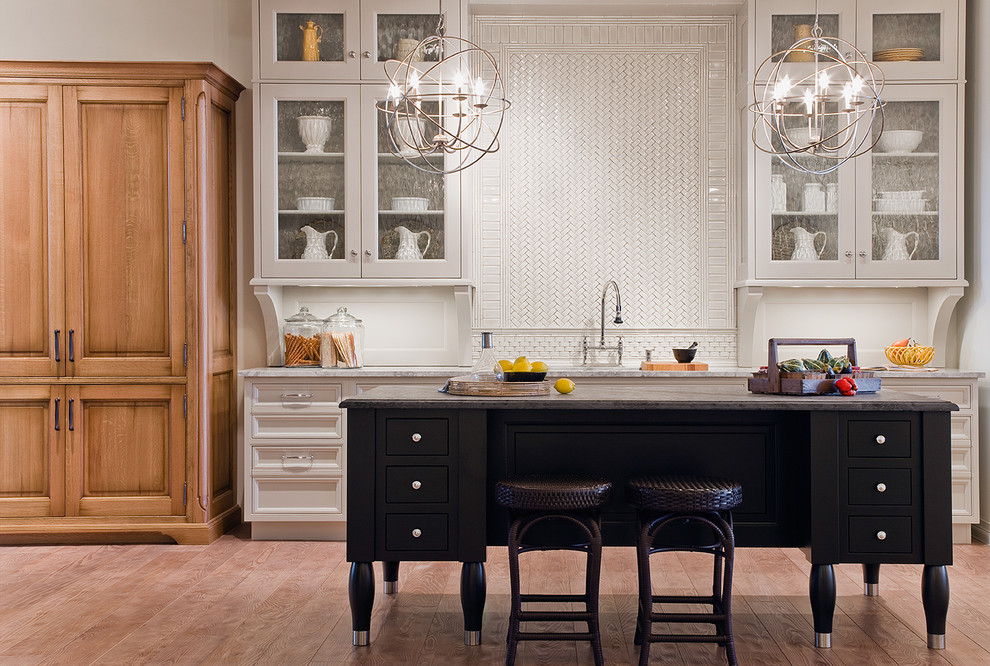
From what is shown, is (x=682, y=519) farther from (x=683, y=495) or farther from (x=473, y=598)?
(x=473, y=598)

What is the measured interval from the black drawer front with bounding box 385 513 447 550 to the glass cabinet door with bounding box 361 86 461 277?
186 centimetres

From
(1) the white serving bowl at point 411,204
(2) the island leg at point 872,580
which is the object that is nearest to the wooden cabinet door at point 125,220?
(1) the white serving bowl at point 411,204

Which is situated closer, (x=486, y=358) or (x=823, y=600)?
(x=823, y=600)

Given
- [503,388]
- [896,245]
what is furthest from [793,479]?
[896,245]

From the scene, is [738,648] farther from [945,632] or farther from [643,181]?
[643,181]

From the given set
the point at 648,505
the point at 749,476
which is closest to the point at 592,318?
the point at 749,476

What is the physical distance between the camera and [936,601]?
2818 mm

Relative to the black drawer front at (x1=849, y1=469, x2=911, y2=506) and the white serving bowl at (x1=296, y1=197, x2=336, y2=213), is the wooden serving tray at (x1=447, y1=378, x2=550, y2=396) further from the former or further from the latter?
the white serving bowl at (x1=296, y1=197, x2=336, y2=213)

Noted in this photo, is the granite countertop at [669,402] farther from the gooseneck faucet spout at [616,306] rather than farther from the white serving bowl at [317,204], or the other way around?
the white serving bowl at [317,204]

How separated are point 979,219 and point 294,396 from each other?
12.5 ft

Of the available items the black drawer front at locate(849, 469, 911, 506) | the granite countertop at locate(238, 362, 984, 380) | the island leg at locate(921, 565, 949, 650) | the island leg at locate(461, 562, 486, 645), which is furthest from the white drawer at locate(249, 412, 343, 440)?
the island leg at locate(921, 565, 949, 650)

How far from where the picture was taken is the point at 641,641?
279 cm

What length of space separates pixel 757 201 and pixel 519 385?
2.17 metres

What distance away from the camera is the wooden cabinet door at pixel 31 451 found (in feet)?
Answer: 14.0
